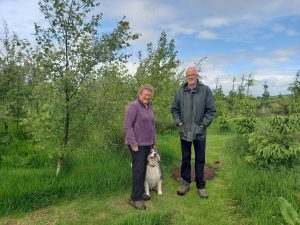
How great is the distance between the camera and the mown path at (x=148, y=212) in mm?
4926

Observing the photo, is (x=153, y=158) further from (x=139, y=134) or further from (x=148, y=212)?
(x=148, y=212)

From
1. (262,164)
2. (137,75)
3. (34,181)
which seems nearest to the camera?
(34,181)

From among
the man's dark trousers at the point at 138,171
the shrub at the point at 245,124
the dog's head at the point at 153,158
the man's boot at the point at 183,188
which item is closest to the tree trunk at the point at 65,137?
the man's dark trousers at the point at 138,171

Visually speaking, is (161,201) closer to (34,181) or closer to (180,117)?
(180,117)

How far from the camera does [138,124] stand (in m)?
5.48

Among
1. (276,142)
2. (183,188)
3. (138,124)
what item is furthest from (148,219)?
(276,142)

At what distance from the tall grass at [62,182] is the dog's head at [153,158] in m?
0.85

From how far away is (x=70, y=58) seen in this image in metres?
5.68

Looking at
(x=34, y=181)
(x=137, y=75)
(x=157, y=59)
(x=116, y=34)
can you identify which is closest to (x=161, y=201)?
(x=34, y=181)

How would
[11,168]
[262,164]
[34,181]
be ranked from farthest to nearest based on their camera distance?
[262,164]
[11,168]
[34,181]

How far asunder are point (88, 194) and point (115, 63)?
2.54 m

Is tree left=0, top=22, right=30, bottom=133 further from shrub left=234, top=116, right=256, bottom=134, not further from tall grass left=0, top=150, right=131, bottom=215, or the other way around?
shrub left=234, top=116, right=256, bottom=134

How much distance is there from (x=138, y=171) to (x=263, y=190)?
224 cm

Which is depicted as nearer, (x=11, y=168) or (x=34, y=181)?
(x=34, y=181)
